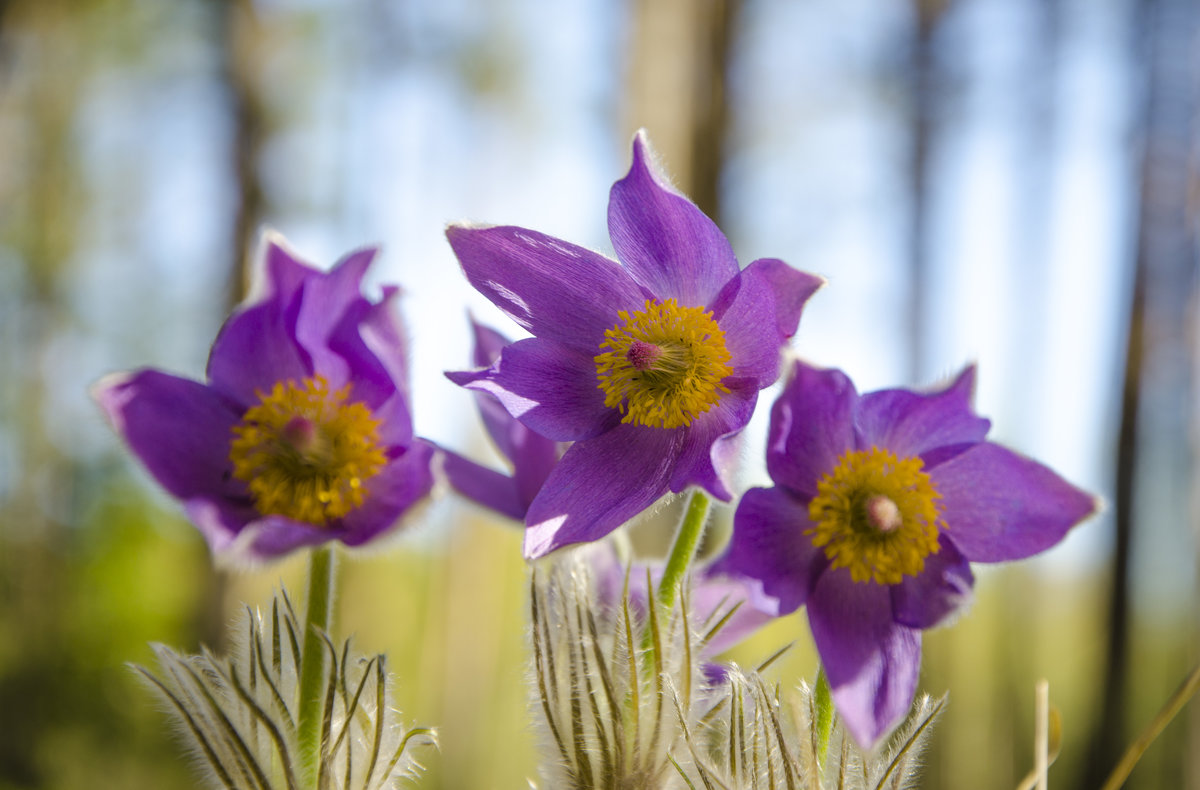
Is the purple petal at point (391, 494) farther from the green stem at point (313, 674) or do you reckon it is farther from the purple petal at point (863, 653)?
the purple petal at point (863, 653)

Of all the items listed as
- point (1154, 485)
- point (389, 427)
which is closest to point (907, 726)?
point (389, 427)

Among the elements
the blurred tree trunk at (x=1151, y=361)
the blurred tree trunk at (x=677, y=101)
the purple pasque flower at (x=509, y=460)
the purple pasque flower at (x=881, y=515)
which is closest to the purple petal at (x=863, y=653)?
the purple pasque flower at (x=881, y=515)

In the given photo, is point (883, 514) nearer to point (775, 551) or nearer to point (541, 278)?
point (775, 551)

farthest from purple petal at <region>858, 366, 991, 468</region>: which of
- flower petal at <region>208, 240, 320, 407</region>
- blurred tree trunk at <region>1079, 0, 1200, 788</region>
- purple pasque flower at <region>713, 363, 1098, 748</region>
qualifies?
blurred tree trunk at <region>1079, 0, 1200, 788</region>

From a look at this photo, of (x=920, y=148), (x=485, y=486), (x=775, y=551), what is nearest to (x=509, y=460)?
(x=485, y=486)

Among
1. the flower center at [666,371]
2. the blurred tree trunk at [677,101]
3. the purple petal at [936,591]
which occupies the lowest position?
the purple petal at [936,591]

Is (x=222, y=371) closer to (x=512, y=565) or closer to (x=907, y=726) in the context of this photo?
(x=907, y=726)
